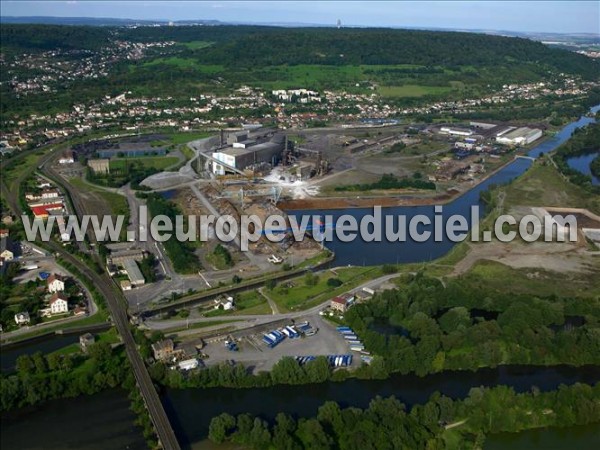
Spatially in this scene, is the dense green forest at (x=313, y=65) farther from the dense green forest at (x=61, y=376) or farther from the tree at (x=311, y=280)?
the dense green forest at (x=61, y=376)

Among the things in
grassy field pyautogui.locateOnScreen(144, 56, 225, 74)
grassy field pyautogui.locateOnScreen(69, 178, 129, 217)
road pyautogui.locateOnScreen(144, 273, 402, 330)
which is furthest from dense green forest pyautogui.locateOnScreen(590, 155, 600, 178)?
grassy field pyautogui.locateOnScreen(144, 56, 225, 74)

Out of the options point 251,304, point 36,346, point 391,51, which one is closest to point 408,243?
point 251,304

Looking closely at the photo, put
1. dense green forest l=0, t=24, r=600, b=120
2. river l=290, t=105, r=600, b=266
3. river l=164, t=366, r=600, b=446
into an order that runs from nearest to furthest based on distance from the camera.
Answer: river l=164, t=366, r=600, b=446, river l=290, t=105, r=600, b=266, dense green forest l=0, t=24, r=600, b=120

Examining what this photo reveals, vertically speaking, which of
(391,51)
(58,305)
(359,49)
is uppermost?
(359,49)

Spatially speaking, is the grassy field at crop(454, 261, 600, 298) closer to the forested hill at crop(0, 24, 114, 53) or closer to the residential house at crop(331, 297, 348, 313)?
the residential house at crop(331, 297, 348, 313)

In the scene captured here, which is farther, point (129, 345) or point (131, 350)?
point (129, 345)

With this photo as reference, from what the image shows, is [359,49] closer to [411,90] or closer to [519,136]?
[411,90]
